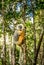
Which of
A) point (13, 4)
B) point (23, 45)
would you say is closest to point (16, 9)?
point (13, 4)

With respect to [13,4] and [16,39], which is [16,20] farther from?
[16,39]

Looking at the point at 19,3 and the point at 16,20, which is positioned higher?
the point at 19,3

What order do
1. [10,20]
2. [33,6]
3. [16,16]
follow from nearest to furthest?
[33,6], [16,16], [10,20]

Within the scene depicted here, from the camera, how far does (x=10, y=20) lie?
9688mm

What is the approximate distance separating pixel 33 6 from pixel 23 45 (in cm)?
310

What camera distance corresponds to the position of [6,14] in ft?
30.1

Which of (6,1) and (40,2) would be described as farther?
(6,1)

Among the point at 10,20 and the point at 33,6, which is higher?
the point at 33,6

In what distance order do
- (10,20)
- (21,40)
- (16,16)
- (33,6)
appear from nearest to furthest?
(21,40) → (33,6) → (16,16) → (10,20)

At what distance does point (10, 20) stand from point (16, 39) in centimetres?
436

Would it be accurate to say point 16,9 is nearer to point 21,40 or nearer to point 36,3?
point 36,3

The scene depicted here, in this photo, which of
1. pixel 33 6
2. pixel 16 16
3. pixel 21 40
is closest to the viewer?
pixel 21 40

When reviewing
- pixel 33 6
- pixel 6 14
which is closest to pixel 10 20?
pixel 6 14

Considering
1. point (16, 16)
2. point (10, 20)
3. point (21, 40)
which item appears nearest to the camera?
point (21, 40)
